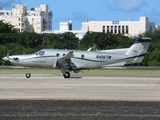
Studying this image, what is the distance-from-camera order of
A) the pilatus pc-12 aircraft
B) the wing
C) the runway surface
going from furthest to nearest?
the pilatus pc-12 aircraft, the wing, the runway surface

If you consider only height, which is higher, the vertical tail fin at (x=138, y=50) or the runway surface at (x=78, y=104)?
the vertical tail fin at (x=138, y=50)

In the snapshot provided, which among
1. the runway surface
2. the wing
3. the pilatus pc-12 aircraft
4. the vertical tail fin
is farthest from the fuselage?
the runway surface

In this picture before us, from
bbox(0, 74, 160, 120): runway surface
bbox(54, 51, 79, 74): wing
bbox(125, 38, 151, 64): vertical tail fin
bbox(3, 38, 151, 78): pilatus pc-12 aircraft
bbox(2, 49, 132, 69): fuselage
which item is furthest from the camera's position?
bbox(125, 38, 151, 64): vertical tail fin

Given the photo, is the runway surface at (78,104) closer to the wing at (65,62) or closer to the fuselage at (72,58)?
the wing at (65,62)

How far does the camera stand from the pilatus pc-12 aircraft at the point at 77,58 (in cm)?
4869

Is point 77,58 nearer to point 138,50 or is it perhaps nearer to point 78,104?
point 138,50

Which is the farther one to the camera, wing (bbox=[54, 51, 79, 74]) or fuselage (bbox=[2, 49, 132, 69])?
fuselage (bbox=[2, 49, 132, 69])

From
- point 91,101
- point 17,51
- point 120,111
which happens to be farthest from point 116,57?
point 17,51

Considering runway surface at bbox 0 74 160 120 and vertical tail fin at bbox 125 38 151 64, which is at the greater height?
vertical tail fin at bbox 125 38 151 64

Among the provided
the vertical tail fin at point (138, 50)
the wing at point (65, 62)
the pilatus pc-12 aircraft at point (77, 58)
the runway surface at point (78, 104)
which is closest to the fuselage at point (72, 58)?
the pilatus pc-12 aircraft at point (77, 58)

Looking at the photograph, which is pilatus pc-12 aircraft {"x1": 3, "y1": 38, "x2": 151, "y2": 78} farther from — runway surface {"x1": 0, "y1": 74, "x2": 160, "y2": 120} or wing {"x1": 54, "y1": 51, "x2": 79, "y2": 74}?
runway surface {"x1": 0, "y1": 74, "x2": 160, "y2": 120}

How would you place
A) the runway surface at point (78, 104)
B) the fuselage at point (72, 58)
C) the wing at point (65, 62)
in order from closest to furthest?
1. the runway surface at point (78, 104)
2. the wing at point (65, 62)
3. the fuselage at point (72, 58)

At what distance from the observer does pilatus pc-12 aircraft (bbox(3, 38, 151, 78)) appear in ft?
160

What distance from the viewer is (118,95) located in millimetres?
28766
